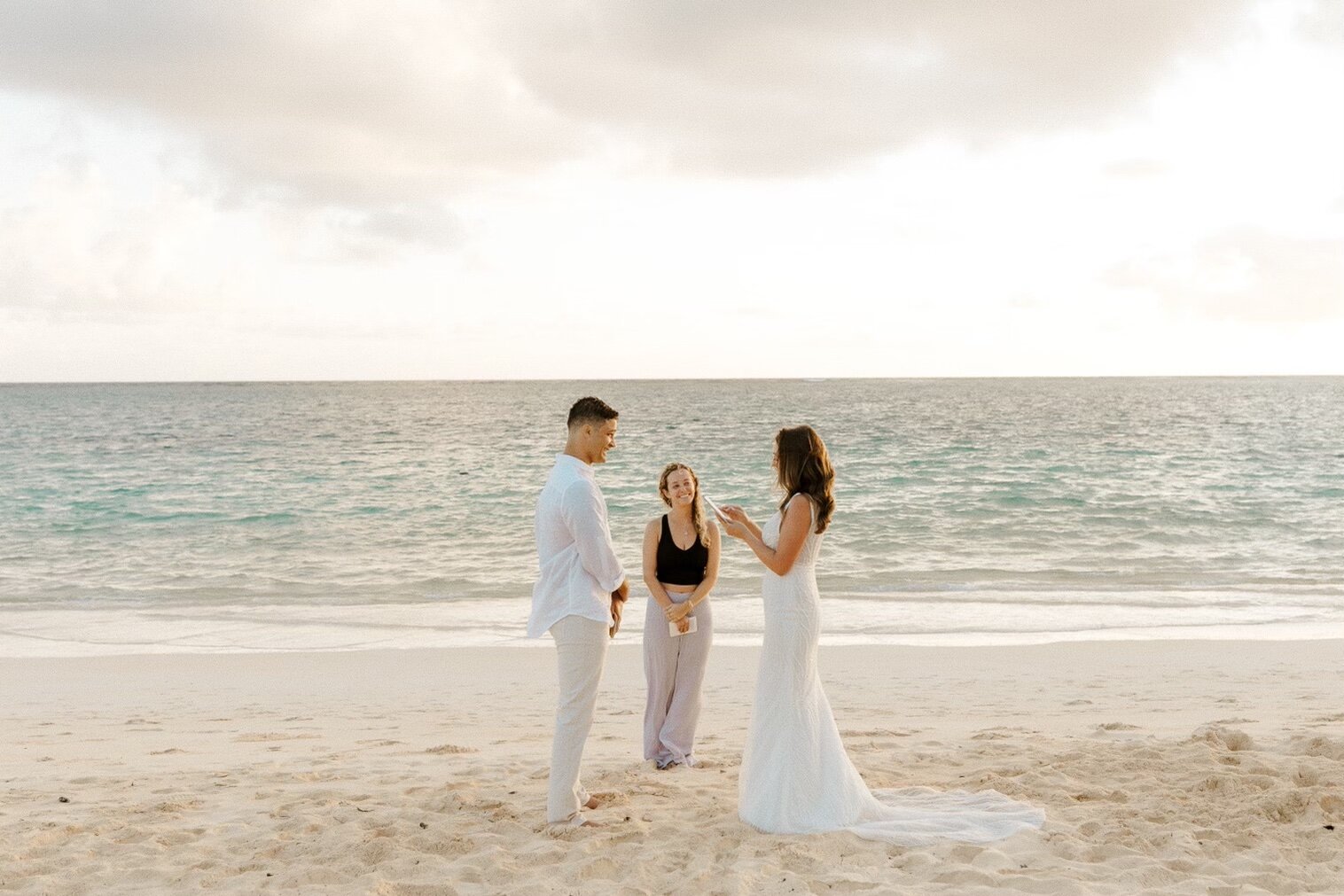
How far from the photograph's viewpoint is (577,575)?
5.02 meters

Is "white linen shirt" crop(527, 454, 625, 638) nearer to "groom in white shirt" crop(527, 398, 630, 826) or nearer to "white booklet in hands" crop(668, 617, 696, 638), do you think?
"groom in white shirt" crop(527, 398, 630, 826)

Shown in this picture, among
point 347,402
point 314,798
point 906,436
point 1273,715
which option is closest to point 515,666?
point 314,798

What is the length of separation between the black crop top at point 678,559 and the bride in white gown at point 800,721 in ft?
4.44

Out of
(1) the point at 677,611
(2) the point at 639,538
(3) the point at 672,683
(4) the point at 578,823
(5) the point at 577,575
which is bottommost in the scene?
(2) the point at 639,538

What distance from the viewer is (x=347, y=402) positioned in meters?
105

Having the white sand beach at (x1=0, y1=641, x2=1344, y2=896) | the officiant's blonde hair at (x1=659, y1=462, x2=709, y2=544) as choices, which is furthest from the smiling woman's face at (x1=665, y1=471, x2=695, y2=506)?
the white sand beach at (x1=0, y1=641, x2=1344, y2=896)

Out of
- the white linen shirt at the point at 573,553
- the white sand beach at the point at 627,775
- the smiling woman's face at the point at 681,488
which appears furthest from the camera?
the smiling woman's face at the point at 681,488

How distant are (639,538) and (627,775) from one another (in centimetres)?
1469

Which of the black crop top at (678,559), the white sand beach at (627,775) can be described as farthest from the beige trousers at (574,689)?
the black crop top at (678,559)

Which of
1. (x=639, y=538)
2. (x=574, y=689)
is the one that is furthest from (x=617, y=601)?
(x=639, y=538)

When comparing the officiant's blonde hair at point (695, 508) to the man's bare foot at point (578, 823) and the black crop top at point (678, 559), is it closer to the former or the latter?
the black crop top at point (678, 559)

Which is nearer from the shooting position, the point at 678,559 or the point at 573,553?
the point at 573,553

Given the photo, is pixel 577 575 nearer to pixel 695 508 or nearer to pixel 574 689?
pixel 574 689

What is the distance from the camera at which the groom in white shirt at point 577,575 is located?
195 inches
